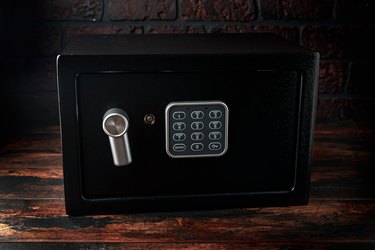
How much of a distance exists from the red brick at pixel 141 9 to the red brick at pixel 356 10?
358 mm

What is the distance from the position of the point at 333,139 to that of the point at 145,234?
1.76 feet

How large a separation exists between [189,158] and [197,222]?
94mm

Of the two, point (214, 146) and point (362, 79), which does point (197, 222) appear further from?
point (362, 79)

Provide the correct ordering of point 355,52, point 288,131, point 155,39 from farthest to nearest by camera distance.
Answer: point 355,52 → point 155,39 → point 288,131

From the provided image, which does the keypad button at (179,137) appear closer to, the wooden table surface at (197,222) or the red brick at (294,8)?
the wooden table surface at (197,222)

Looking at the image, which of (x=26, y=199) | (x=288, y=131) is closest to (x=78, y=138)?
(x=26, y=199)

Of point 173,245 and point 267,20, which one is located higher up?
point 267,20

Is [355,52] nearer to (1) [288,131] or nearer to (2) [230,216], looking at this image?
(1) [288,131]

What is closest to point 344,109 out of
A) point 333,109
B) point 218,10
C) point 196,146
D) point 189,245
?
point 333,109

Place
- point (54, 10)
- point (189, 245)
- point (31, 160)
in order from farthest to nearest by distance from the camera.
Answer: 1. point (54, 10)
2. point (31, 160)
3. point (189, 245)

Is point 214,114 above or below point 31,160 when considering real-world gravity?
above

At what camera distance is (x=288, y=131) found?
87 cm

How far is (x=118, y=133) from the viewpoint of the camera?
814mm

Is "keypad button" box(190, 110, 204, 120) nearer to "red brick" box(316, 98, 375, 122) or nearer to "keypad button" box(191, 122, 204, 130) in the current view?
"keypad button" box(191, 122, 204, 130)
